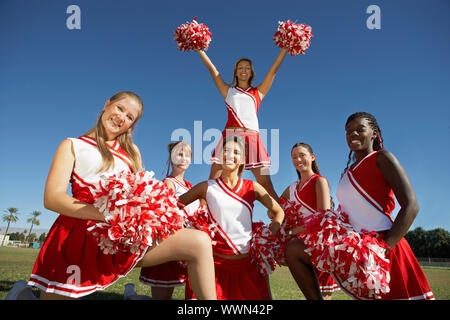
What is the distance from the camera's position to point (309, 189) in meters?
4.39

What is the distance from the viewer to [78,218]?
2307mm

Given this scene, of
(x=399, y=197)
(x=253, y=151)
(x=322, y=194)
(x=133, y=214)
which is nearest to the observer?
(x=133, y=214)

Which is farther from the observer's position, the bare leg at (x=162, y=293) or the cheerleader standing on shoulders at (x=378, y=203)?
the bare leg at (x=162, y=293)

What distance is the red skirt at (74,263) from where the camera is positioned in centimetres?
213

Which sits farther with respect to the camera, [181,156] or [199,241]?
[181,156]

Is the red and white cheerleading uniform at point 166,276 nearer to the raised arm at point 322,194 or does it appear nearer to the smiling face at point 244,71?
the raised arm at point 322,194

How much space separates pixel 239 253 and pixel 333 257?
3.44ft

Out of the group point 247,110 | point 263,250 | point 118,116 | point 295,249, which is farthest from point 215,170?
point 118,116

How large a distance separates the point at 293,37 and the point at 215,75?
1.51m

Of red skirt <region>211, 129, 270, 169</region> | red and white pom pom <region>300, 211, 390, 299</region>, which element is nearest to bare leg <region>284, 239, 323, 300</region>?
red and white pom pom <region>300, 211, 390, 299</region>

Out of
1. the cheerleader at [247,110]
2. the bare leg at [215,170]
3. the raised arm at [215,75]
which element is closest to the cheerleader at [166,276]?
the bare leg at [215,170]

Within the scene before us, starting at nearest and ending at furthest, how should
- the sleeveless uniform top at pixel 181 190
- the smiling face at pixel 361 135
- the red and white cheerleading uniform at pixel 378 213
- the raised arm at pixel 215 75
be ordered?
1. the red and white cheerleading uniform at pixel 378 213
2. the smiling face at pixel 361 135
3. the sleeveless uniform top at pixel 181 190
4. the raised arm at pixel 215 75

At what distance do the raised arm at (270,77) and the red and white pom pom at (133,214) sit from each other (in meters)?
3.58

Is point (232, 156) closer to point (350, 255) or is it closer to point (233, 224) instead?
point (233, 224)
